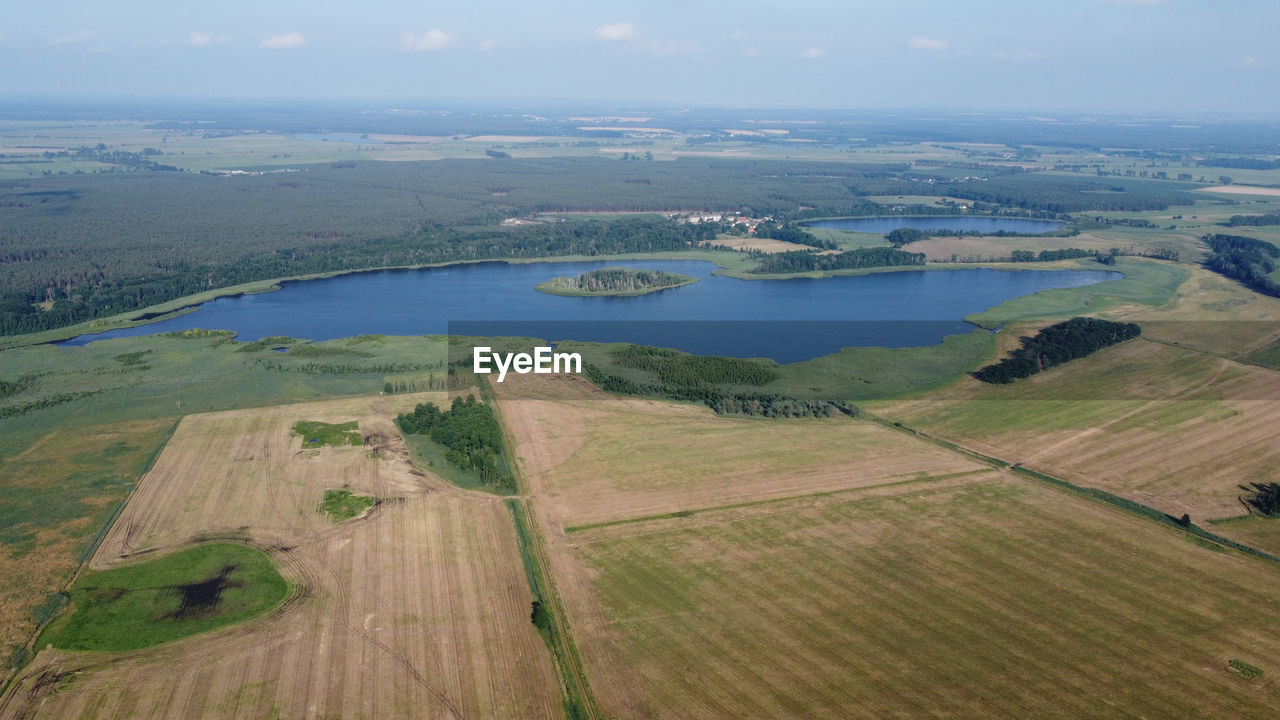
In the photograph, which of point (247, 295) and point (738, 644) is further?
point (247, 295)

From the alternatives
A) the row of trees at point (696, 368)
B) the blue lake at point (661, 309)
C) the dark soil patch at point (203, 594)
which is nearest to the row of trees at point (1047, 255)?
the blue lake at point (661, 309)

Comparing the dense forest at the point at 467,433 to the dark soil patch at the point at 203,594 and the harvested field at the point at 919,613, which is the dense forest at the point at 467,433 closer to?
the harvested field at the point at 919,613

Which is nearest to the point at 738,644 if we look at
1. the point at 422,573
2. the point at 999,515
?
the point at 422,573

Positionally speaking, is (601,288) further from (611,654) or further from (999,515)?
(611,654)

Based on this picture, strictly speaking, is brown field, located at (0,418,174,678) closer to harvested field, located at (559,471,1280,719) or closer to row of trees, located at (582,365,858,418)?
harvested field, located at (559,471,1280,719)

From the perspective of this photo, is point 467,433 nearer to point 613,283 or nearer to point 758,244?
point 613,283

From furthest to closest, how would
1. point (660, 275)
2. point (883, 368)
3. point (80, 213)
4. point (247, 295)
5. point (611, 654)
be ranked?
point (80, 213), point (660, 275), point (247, 295), point (883, 368), point (611, 654)

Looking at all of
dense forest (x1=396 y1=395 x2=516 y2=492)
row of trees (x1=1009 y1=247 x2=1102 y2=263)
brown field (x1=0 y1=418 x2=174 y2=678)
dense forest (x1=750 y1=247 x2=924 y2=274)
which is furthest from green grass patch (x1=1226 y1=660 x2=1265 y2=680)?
row of trees (x1=1009 y1=247 x2=1102 y2=263)

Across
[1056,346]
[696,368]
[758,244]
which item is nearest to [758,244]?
[758,244]
